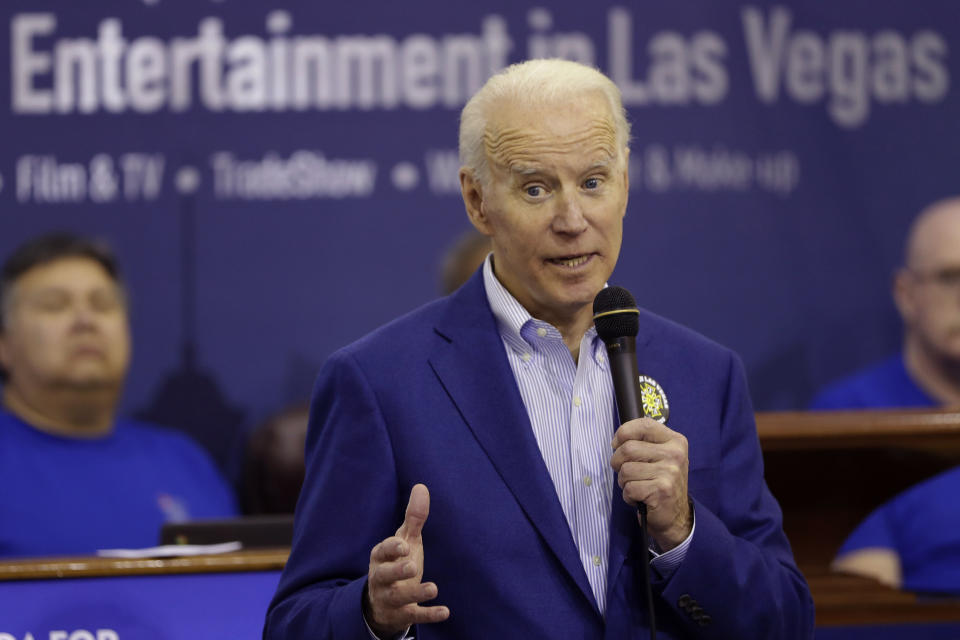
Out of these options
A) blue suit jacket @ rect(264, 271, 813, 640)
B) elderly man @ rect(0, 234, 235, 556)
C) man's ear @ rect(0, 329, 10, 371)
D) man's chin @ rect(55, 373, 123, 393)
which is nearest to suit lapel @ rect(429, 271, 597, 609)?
blue suit jacket @ rect(264, 271, 813, 640)

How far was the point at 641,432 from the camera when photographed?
147 cm

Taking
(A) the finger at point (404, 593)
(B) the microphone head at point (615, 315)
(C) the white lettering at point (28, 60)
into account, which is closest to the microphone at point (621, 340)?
(B) the microphone head at point (615, 315)

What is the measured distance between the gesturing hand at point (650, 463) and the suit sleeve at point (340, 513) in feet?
1.05

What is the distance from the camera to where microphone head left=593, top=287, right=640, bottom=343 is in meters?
1.58

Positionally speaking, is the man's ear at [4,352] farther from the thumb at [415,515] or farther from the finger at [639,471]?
the finger at [639,471]

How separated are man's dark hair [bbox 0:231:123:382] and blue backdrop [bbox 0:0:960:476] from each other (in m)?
0.05

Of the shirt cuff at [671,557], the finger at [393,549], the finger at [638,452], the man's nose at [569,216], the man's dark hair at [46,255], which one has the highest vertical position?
the man's nose at [569,216]

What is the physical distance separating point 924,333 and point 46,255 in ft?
9.44

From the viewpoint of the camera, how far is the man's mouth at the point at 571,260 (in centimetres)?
170

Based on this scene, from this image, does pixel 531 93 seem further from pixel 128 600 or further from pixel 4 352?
pixel 4 352

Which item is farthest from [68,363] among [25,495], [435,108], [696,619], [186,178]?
[696,619]

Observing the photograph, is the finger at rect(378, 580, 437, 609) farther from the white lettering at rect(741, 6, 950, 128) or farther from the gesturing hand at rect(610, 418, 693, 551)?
the white lettering at rect(741, 6, 950, 128)

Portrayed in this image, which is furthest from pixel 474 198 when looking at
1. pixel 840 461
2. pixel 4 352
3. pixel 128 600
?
pixel 4 352

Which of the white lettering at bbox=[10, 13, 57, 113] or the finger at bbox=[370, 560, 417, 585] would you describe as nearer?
the finger at bbox=[370, 560, 417, 585]
